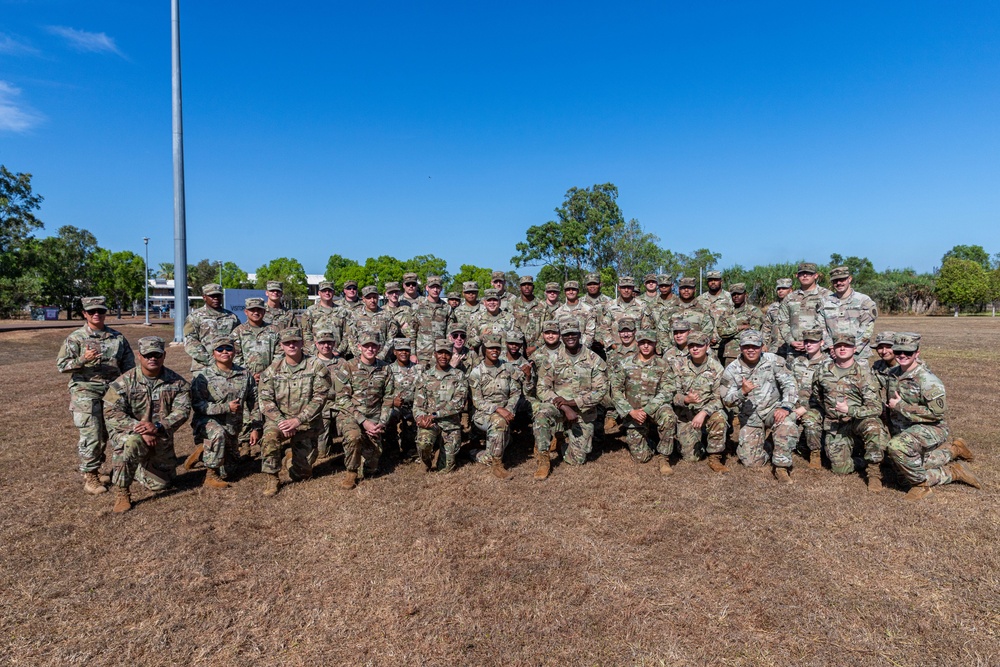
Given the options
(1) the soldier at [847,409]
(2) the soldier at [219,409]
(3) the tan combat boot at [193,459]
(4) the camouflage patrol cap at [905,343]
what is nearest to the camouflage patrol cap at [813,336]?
(1) the soldier at [847,409]

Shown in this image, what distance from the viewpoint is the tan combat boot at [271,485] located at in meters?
5.83

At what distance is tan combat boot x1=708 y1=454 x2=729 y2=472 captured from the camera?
21.2 feet

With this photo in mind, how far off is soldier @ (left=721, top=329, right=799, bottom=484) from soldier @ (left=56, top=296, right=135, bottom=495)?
7.25 metres

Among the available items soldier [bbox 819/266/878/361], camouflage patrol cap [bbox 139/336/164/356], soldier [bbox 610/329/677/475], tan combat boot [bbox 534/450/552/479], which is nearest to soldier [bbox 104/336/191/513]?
camouflage patrol cap [bbox 139/336/164/356]

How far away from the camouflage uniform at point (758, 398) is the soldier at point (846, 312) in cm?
162

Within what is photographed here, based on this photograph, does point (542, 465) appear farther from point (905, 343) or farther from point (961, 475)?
point (961, 475)

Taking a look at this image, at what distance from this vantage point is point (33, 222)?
31.2m

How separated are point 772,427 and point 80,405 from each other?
7.99 meters

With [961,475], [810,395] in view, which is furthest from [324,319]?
[961,475]

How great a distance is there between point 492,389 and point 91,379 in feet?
15.1

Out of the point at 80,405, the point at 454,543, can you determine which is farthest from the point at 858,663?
the point at 80,405

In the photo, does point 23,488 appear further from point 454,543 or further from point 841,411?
point 841,411

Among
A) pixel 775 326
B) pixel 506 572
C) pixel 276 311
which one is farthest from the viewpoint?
pixel 276 311

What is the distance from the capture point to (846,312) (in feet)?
25.0
